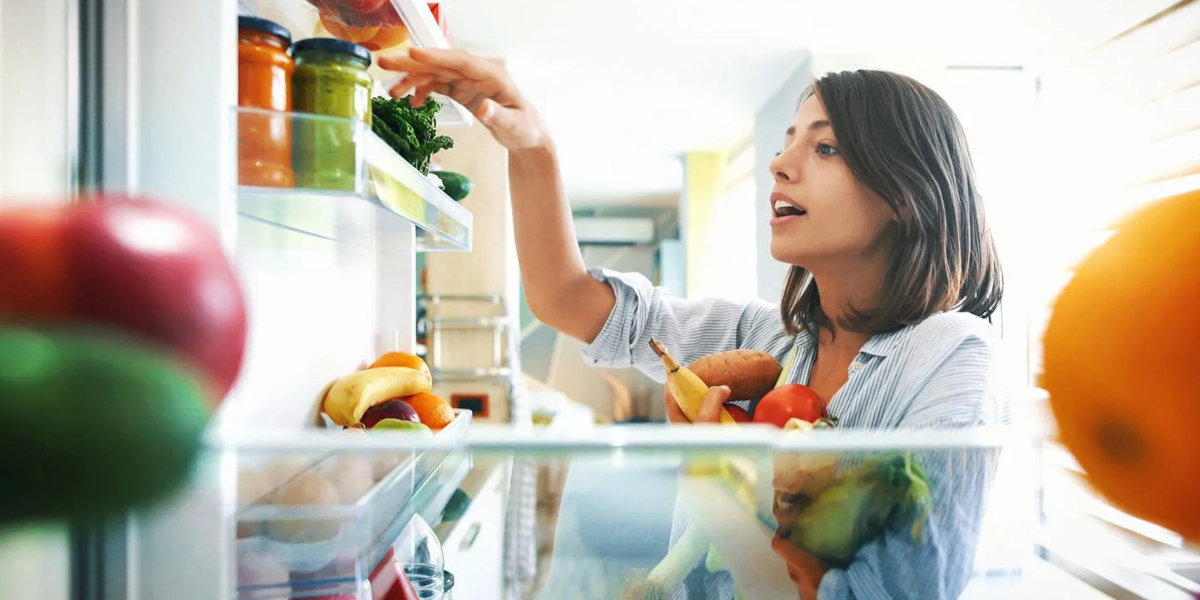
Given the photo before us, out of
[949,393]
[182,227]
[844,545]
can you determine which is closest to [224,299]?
[182,227]

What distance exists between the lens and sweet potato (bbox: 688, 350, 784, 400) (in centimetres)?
63

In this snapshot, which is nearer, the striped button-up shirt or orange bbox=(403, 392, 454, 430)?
the striped button-up shirt

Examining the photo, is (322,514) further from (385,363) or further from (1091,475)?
(385,363)

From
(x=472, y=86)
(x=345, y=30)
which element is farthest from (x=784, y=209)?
(x=345, y=30)

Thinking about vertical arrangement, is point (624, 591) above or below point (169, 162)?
below

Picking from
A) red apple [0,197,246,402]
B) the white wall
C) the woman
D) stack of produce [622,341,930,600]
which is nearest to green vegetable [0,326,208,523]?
red apple [0,197,246,402]

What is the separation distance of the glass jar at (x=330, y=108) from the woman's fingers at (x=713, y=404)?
318mm

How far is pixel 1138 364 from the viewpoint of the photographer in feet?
0.47

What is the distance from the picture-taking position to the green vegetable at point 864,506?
7.0 inches

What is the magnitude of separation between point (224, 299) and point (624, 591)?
17 cm

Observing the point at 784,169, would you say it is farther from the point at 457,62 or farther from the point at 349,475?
the point at 349,475

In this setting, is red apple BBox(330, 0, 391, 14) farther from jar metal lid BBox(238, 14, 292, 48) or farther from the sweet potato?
the sweet potato

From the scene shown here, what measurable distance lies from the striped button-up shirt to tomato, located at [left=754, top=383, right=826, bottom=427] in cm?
7

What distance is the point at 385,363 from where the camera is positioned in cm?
67
